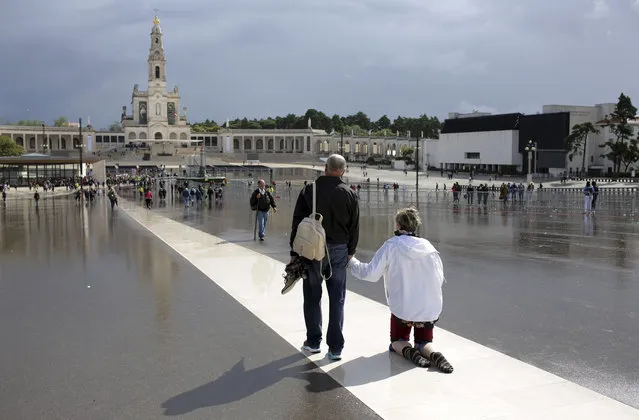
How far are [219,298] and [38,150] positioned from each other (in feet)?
484

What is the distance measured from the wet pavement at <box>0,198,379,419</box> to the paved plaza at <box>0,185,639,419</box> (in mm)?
23

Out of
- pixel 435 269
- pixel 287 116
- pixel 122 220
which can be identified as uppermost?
pixel 287 116

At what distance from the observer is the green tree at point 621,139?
72812mm

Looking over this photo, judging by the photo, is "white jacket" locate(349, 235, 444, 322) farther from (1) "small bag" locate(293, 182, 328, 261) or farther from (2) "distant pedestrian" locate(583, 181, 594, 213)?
(2) "distant pedestrian" locate(583, 181, 594, 213)

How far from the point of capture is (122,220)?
2438 centimetres

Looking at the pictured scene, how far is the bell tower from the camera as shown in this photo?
506ft

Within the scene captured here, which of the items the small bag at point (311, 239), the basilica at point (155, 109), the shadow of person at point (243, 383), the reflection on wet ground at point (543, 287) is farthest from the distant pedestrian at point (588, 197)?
the basilica at point (155, 109)

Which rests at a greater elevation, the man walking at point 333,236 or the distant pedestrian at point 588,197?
the man walking at point 333,236

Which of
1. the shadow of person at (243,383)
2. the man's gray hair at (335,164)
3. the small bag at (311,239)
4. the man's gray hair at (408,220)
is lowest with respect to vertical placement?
the shadow of person at (243,383)

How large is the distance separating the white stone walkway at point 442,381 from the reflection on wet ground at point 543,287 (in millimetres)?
324

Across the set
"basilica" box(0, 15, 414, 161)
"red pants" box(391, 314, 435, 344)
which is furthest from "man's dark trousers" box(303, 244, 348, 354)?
"basilica" box(0, 15, 414, 161)

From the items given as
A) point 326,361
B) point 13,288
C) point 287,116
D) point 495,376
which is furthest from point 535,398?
point 287,116

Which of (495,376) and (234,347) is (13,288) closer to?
(234,347)

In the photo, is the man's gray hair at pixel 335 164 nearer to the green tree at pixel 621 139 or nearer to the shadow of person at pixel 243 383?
the shadow of person at pixel 243 383
